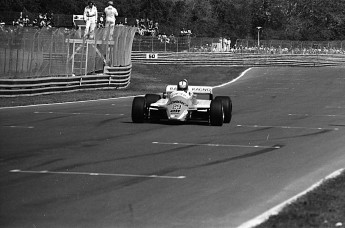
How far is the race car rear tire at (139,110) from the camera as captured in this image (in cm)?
1961

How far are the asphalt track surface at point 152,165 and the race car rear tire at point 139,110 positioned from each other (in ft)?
0.71

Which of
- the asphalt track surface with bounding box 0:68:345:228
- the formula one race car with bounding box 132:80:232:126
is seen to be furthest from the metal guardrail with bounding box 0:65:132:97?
the formula one race car with bounding box 132:80:232:126

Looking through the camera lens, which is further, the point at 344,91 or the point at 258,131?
the point at 344,91

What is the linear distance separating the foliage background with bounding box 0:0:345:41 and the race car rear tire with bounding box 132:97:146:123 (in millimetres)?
70389

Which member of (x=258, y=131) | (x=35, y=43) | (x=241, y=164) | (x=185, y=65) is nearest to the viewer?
(x=241, y=164)

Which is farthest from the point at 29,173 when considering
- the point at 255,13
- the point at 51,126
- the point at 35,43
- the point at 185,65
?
the point at 255,13

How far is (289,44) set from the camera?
229 feet

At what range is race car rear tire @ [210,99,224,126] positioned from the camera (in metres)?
19.3

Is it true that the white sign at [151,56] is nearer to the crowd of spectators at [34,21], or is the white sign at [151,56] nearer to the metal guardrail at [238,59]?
the metal guardrail at [238,59]

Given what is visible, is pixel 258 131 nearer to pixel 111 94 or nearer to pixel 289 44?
pixel 111 94

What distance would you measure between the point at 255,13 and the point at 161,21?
24705mm

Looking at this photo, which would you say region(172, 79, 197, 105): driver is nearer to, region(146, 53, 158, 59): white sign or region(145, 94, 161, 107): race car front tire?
region(145, 94, 161, 107): race car front tire

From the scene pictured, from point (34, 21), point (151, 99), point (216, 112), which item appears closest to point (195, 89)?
point (151, 99)

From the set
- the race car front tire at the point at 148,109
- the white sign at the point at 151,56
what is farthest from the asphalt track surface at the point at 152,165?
the white sign at the point at 151,56
